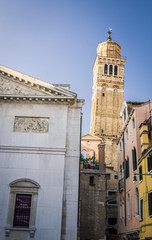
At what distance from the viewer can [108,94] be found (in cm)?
6134

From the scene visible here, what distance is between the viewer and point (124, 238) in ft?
79.5

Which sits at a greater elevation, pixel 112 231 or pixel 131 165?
pixel 131 165

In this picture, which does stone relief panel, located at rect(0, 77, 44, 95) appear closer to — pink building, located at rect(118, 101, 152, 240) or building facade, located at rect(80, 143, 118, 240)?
pink building, located at rect(118, 101, 152, 240)

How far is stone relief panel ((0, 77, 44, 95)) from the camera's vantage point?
789 inches

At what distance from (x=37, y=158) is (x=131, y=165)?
8.12 m

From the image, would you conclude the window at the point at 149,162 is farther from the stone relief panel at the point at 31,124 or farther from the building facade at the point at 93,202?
the building facade at the point at 93,202

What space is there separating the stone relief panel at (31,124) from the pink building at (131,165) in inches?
280

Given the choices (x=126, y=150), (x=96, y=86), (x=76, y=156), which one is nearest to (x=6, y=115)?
(x=76, y=156)

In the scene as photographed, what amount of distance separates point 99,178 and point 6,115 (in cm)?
1403

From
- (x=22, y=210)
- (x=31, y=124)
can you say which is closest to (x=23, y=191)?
(x=22, y=210)

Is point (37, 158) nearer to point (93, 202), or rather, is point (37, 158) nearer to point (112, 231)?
point (93, 202)

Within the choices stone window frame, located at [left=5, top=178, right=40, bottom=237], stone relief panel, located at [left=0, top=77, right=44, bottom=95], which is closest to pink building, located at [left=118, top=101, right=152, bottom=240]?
stone window frame, located at [left=5, top=178, right=40, bottom=237]

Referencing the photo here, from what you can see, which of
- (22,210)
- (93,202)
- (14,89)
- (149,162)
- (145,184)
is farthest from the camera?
(93,202)

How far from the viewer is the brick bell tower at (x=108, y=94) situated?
191ft
